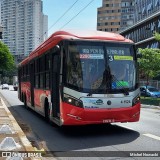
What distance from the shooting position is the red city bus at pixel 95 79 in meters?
11.3

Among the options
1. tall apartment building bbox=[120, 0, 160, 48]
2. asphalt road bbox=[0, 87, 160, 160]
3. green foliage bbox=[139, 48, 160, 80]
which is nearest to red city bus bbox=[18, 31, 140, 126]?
asphalt road bbox=[0, 87, 160, 160]

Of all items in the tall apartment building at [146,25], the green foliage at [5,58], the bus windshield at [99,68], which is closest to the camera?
the bus windshield at [99,68]

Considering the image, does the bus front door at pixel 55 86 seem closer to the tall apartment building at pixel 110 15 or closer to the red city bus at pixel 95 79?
the red city bus at pixel 95 79

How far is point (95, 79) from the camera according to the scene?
11.5m

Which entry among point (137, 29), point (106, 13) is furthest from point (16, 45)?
point (106, 13)

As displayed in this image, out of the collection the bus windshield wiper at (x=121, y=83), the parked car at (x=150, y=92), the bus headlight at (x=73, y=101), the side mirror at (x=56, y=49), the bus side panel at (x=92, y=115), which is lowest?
the parked car at (x=150, y=92)

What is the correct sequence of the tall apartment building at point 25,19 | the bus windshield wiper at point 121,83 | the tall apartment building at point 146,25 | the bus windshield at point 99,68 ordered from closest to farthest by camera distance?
the bus windshield at point 99,68 < the bus windshield wiper at point 121,83 < the tall apartment building at point 25,19 < the tall apartment building at point 146,25

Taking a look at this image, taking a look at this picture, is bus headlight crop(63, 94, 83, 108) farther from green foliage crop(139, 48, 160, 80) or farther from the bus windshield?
green foliage crop(139, 48, 160, 80)

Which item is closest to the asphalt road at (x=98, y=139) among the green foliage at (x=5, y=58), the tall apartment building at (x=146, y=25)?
the tall apartment building at (x=146, y=25)

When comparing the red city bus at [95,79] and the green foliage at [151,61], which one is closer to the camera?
the red city bus at [95,79]

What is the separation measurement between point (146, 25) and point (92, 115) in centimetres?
6736

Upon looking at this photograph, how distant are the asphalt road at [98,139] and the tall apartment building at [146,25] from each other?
175ft

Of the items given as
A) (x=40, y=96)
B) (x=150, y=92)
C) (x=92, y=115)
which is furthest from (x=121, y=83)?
(x=150, y=92)

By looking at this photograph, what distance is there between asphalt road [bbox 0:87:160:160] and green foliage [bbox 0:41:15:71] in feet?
181
